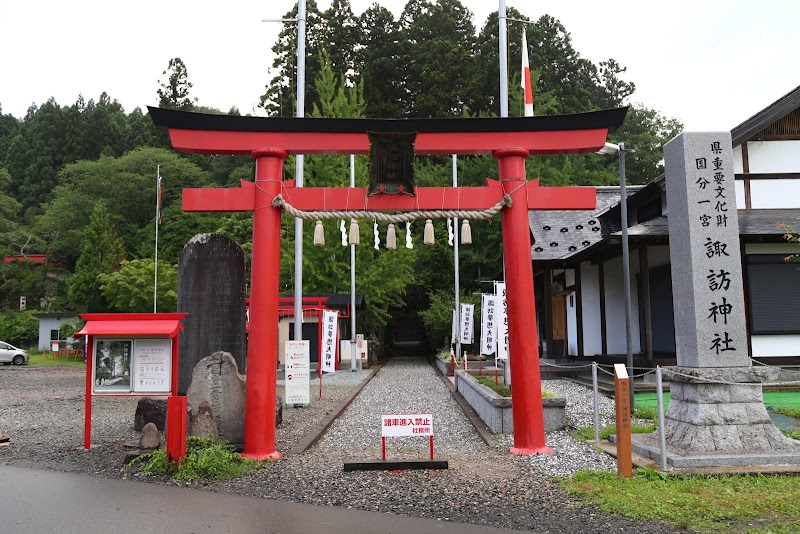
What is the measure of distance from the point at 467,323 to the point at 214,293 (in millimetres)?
12425

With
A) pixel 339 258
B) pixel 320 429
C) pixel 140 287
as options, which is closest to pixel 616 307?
pixel 320 429

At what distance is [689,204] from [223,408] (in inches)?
258

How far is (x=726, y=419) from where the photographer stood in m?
7.09

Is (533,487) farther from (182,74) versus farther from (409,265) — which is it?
(182,74)

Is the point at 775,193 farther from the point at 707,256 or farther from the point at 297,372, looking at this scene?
the point at 297,372

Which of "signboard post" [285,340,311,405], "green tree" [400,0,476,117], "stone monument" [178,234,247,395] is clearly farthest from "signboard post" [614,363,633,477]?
"green tree" [400,0,476,117]

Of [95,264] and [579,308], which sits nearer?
[579,308]

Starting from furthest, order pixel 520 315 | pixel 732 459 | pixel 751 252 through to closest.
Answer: pixel 751 252 < pixel 520 315 < pixel 732 459

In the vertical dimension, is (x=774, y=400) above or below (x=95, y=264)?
below

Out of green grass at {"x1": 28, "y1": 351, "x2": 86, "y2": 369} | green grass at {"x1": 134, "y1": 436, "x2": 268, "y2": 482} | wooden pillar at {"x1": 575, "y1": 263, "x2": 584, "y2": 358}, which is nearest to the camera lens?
green grass at {"x1": 134, "y1": 436, "x2": 268, "y2": 482}

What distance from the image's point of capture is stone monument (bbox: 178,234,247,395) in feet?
35.1

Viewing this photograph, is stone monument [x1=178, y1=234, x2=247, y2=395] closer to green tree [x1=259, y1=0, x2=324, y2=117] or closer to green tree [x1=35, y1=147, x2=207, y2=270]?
green tree [x1=259, y1=0, x2=324, y2=117]

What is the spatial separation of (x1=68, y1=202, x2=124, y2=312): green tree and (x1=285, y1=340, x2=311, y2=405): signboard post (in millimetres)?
28524

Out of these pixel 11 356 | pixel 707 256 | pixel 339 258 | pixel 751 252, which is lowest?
pixel 11 356
